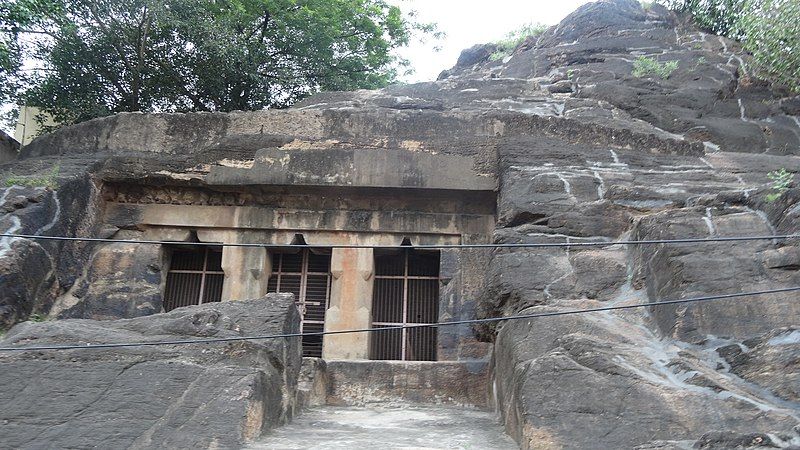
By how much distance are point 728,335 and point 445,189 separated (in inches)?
150

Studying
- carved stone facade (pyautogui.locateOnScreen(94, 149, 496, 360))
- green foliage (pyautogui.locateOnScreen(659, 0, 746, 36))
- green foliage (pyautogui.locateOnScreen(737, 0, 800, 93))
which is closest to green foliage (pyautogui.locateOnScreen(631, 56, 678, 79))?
green foliage (pyautogui.locateOnScreen(737, 0, 800, 93))

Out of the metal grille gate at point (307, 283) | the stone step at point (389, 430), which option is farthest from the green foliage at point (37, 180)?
the stone step at point (389, 430)

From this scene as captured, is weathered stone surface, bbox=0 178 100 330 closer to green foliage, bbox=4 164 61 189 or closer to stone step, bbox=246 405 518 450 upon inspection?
green foliage, bbox=4 164 61 189

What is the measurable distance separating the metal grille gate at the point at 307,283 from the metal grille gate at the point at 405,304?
62cm

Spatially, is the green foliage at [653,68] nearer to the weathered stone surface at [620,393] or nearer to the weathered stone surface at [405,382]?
the weathered stone surface at [405,382]

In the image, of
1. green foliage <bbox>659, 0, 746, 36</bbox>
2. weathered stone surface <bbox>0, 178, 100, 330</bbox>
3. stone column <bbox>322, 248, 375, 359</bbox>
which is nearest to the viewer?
weathered stone surface <bbox>0, 178, 100, 330</bbox>

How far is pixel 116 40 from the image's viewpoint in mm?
13312

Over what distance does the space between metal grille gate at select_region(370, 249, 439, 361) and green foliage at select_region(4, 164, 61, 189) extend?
3.73 m

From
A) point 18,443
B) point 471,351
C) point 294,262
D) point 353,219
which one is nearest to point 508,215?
point 471,351

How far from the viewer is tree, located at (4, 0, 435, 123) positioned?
1324cm

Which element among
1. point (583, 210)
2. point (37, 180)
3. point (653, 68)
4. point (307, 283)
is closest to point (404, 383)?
point (307, 283)

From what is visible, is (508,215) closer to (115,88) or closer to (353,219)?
(353,219)

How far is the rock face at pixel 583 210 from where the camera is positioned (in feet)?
11.9

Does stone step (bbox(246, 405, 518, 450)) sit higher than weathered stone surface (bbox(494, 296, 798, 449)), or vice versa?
weathered stone surface (bbox(494, 296, 798, 449))
